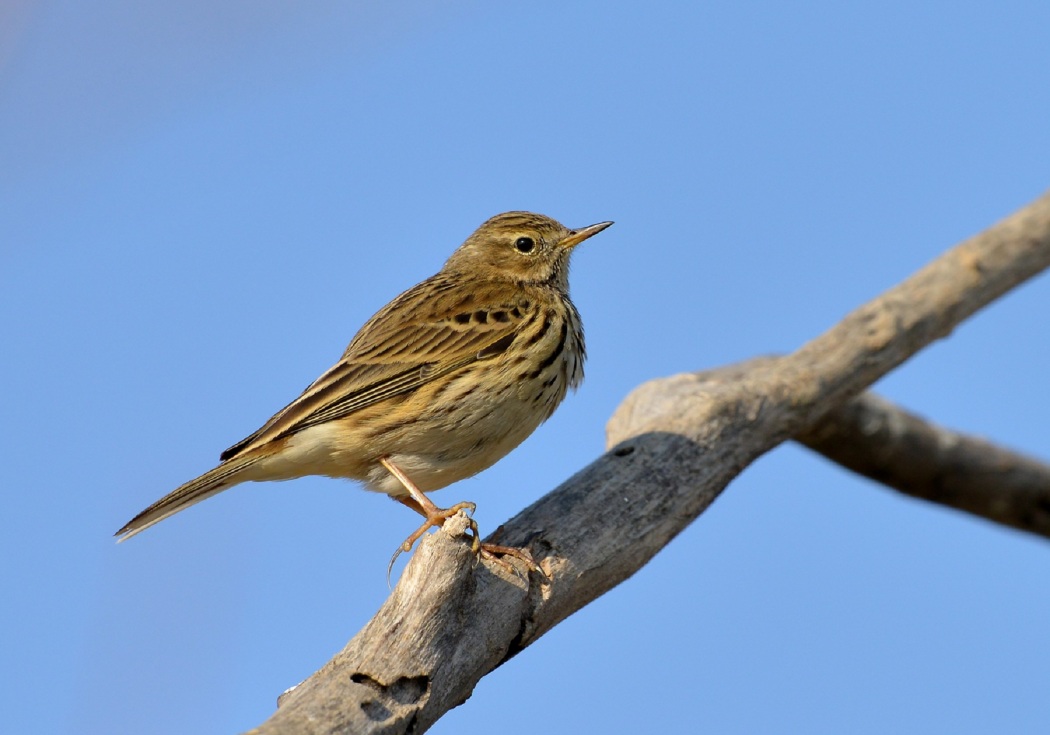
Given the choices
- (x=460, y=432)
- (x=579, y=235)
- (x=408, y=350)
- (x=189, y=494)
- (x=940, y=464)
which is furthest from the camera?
(x=940, y=464)

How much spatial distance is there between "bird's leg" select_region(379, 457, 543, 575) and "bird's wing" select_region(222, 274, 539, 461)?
0.44m

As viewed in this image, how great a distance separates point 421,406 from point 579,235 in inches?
89.4

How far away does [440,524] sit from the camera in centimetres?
660

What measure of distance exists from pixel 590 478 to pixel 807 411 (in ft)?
7.02

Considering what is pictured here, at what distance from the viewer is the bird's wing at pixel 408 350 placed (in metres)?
6.98

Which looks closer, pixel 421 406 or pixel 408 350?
pixel 421 406

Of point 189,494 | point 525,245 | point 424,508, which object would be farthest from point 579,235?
point 189,494

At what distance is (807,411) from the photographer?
8617 mm

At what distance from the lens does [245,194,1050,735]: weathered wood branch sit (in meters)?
5.21

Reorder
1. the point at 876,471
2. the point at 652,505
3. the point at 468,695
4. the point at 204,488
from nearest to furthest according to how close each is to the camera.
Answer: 1. the point at 468,695
2. the point at 204,488
3. the point at 652,505
4. the point at 876,471

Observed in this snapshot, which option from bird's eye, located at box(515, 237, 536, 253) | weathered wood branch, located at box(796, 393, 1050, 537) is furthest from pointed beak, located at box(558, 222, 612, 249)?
weathered wood branch, located at box(796, 393, 1050, 537)

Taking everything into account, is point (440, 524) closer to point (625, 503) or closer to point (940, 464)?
point (625, 503)

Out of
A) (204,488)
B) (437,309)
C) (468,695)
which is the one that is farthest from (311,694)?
(437,309)

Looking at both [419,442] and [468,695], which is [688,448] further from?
[468,695]
